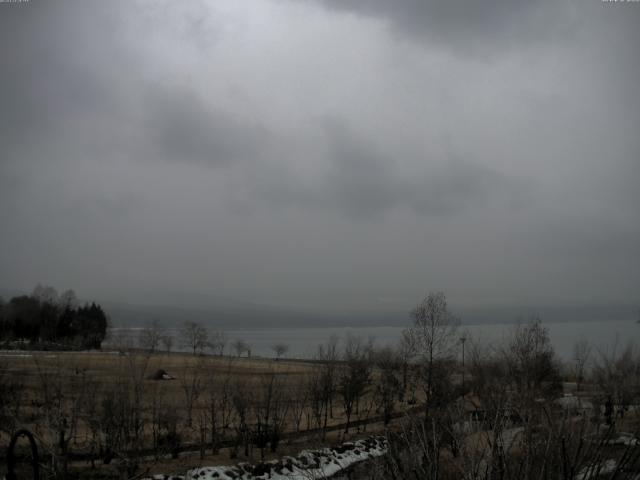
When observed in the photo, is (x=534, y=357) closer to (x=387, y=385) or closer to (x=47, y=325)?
(x=387, y=385)

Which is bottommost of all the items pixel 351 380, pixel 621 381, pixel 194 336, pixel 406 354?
pixel 194 336

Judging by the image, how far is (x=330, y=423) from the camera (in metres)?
40.3

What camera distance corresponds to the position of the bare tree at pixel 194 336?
134500 millimetres

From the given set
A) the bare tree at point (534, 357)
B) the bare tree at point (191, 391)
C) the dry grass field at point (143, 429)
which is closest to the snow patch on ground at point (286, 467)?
the dry grass field at point (143, 429)

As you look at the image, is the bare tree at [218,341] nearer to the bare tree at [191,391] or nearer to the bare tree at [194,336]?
the bare tree at [194,336]

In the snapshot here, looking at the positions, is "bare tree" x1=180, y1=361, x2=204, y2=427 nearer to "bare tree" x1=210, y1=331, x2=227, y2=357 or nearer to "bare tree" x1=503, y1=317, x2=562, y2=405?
"bare tree" x1=503, y1=317, x2=562, y2=405

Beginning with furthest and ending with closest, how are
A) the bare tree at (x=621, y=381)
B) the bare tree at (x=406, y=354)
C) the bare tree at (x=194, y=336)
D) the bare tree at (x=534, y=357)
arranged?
the bare tree at (x=194, y=336) < the bare tree at (x=406, y=354) < the bare tree at (x=534, y=357) < the bare tree at (x=621, y=381)

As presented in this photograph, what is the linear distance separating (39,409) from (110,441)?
43.7ft

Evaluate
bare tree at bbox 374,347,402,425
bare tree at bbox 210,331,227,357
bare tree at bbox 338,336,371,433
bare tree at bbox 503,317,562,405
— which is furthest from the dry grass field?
bare tree at bbox 210,331,227,357

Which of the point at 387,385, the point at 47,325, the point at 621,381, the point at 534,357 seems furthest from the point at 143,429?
the point at 47,325

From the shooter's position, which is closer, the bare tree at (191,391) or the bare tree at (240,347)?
the bare tree at (191,391)

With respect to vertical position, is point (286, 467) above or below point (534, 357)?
below

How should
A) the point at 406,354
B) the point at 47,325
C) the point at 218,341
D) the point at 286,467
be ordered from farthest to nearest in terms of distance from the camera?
the point at 218,341, the point at 47,325, the point at 406,354, the point at 286,467

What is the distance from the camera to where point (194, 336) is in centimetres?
13638
